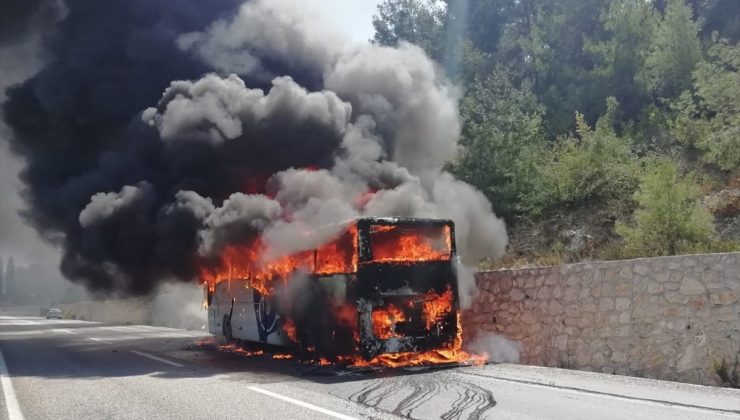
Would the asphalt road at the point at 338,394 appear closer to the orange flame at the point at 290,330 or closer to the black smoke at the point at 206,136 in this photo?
the orange flame at the point at 290,330

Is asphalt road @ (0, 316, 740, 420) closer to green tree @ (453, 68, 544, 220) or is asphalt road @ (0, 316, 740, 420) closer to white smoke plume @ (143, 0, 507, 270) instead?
white smoke plume @ (143, 0, 507, 270)

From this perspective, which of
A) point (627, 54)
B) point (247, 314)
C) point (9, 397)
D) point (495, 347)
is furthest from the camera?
point (627, 54)

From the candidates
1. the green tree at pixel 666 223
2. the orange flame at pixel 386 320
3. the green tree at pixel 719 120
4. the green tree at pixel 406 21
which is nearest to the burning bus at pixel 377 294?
the orange flame at pixel 386 320

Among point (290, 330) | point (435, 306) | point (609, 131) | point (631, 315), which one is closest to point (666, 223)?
point (631, 315)

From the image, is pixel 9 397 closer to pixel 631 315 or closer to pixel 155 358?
pixel 155 358

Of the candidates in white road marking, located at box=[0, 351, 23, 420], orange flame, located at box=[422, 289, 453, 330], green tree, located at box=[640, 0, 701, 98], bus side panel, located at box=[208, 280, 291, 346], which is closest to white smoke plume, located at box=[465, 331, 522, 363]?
orange flame, located at box=[422, 289, 453, 330]

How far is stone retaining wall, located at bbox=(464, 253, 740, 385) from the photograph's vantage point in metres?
8.14

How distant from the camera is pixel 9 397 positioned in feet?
29.1

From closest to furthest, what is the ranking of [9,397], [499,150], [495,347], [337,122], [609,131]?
[9,397] < [495,347] < [337,122] < [499,150] < [609,131]

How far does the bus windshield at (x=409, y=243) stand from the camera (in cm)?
1068

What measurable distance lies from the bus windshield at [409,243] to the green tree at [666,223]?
4127mm

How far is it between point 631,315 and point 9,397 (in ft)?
29.9

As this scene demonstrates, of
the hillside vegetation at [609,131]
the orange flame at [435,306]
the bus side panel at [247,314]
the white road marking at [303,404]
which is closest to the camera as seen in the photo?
the white road marking at [303,404]

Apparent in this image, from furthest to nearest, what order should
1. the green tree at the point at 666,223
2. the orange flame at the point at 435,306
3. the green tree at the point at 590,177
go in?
the green tree at the point at 590,177
the green tree at the point at 666,223
the orange flame at the point at 435,306
